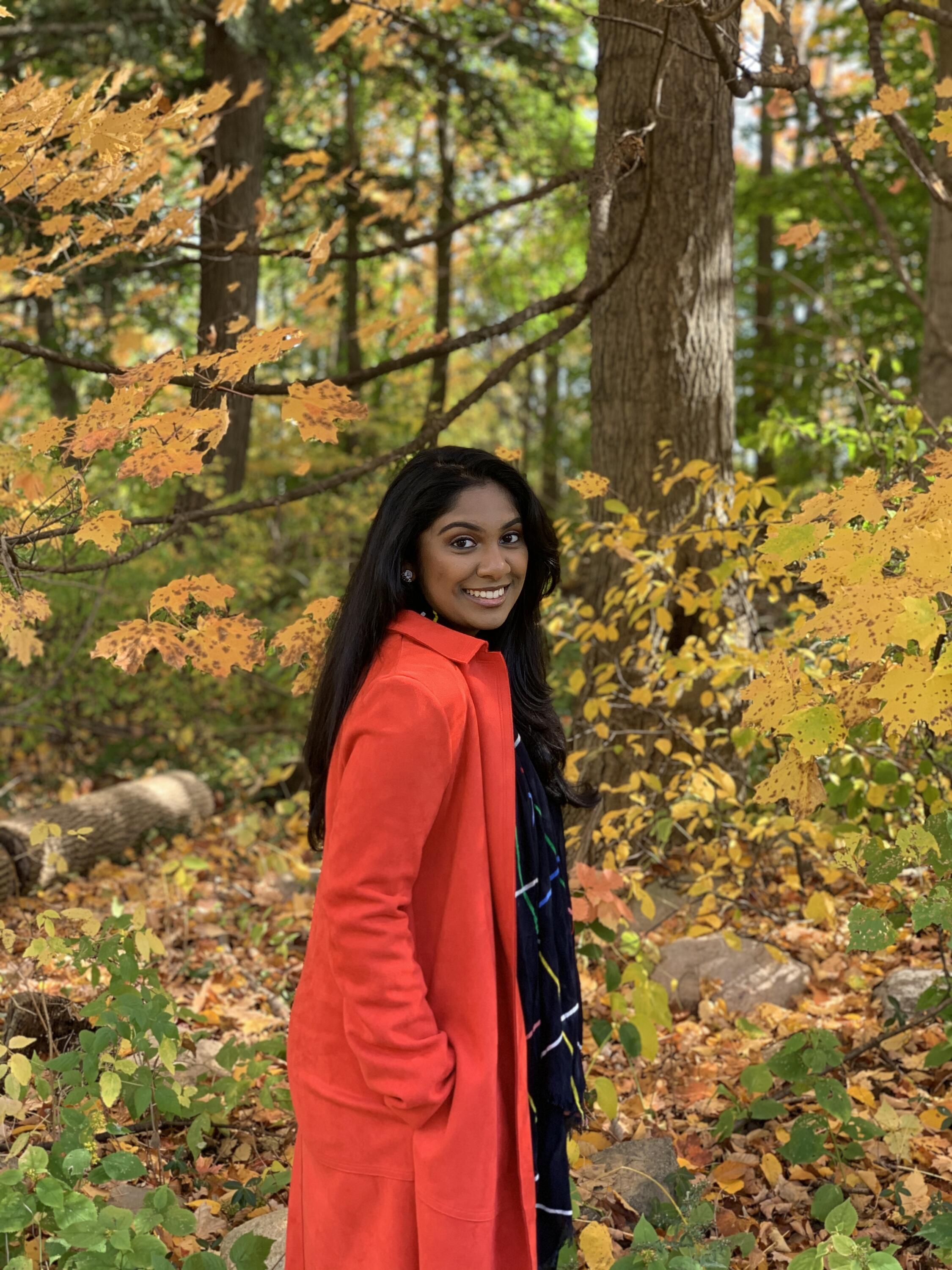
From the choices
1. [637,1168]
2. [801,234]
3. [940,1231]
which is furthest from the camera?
[801,234]

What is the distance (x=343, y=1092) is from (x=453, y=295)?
715 inches

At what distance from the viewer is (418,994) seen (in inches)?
64.6

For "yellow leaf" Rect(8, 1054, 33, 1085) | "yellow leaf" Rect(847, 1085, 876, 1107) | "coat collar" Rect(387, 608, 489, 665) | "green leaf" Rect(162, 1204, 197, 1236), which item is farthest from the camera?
"yellow leaf" Rect(847, 1085, 876, 1107)

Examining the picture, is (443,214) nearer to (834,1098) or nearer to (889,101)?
(889,101)

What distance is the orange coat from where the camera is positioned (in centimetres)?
165

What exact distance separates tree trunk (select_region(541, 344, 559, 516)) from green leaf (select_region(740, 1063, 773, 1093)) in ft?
34.3

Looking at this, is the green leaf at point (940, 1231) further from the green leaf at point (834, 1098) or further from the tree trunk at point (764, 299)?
the tree trunk at point (764, 299)

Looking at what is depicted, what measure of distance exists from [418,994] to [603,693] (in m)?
2.44

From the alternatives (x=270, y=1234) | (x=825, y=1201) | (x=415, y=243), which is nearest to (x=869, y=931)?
(x=825, y=1201)

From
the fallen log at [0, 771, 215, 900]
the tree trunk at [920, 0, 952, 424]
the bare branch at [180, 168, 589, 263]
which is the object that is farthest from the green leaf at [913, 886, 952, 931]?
the tree trunk at [920, 0, 952, 424]

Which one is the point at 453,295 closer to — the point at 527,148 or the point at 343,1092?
the point at 527,148

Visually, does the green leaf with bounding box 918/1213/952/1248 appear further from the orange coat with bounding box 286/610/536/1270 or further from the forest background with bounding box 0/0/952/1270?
the orange coat with bounding box 286/610/536/1270

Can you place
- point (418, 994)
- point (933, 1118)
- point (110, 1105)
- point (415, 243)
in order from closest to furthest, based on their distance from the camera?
point (418, 994)
point (110, 1105)
point (933, 1118)
point (415, 243)

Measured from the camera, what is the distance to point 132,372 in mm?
2449
